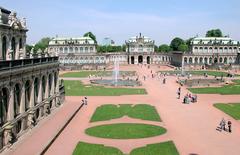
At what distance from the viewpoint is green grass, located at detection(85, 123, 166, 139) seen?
3684 cm

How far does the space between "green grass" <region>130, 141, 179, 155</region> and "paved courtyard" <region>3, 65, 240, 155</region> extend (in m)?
0.66

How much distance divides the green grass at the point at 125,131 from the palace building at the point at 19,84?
6.95m

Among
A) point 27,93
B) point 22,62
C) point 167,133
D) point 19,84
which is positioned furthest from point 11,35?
point 167,133

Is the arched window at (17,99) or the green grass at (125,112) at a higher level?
the arched window at (17,99)

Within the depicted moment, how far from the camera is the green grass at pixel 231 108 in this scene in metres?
48.1

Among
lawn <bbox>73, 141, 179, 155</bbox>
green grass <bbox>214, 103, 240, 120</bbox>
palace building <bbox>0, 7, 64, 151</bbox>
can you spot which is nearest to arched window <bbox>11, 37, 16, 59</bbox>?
palace building <bbox>0, 7, 64, 151</bbox>

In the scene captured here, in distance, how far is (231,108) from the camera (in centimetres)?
5381

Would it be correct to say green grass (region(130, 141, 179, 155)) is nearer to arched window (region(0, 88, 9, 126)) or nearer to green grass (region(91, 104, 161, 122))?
arched window (region(0, 88, 9, 126))

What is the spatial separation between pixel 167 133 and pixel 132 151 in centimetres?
789

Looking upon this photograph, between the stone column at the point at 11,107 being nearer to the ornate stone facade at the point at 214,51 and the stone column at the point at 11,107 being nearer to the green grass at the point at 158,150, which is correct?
the green grass at the point at 158,150

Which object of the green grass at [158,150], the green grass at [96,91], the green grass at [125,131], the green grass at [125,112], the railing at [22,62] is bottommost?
the green grass at [158,150]

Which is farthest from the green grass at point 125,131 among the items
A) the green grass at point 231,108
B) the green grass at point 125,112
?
the green grass at point 231,108

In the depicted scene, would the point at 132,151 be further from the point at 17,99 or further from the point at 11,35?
the point at 11,35

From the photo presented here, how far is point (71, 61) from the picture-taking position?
17138cm
